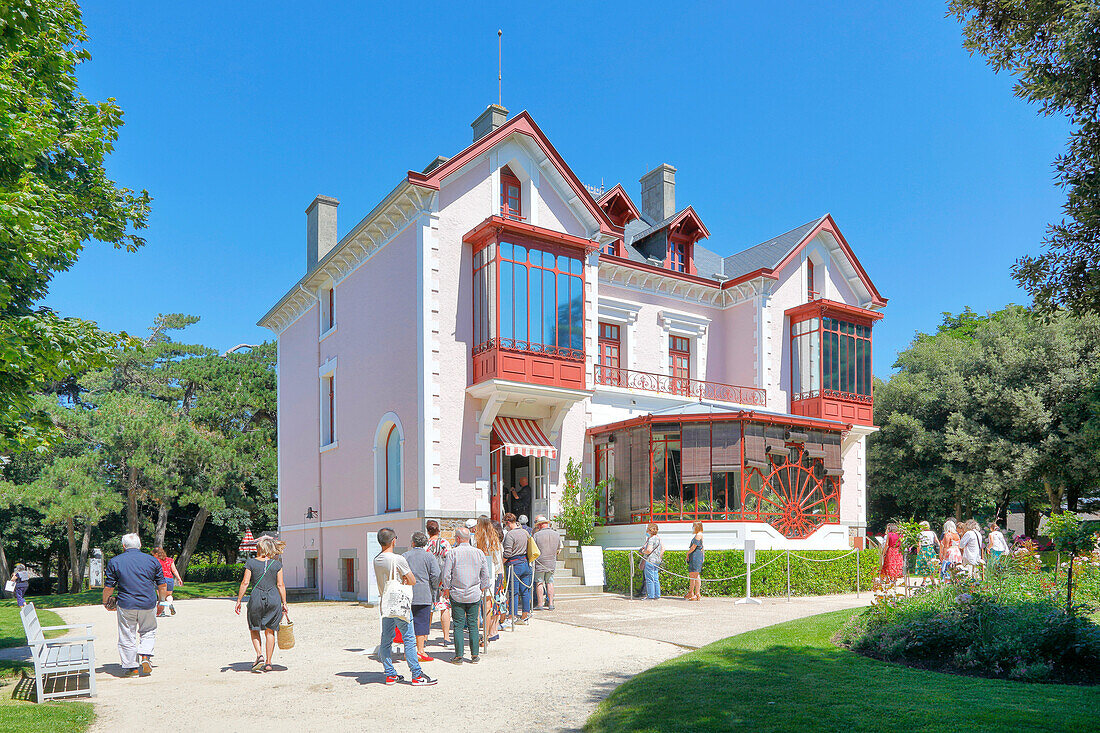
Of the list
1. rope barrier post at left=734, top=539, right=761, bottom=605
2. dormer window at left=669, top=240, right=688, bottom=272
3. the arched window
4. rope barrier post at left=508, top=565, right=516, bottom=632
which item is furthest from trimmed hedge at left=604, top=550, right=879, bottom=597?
dormer window at left=669, top=240, right=688, bottom=272

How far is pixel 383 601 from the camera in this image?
9.35 m

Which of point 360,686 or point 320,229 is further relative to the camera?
point 320,229

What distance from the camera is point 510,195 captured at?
2127cm

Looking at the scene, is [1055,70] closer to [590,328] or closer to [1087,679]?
[1087,679]

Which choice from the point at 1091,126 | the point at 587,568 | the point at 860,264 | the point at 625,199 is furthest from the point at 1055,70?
the point at 860,264

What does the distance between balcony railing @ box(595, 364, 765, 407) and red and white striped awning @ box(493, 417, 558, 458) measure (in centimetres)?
→ 256

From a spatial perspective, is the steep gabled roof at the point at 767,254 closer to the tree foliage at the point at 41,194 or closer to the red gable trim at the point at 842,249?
the red gable trim at the point at 842,249

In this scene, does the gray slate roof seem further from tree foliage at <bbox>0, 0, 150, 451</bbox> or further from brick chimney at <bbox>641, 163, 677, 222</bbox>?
tree foliage at <bbox>0, 0, 150, 451</bbox>

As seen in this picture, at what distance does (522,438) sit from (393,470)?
3331mm

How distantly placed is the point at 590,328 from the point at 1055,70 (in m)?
14.8

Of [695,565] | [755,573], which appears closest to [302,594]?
→ [695,565]

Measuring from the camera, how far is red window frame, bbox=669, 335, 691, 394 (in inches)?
1008

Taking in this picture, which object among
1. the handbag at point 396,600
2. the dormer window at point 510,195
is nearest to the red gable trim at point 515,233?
the dormer window at point 510,195

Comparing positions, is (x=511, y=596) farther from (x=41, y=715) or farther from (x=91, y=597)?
(x=91, y=597)
